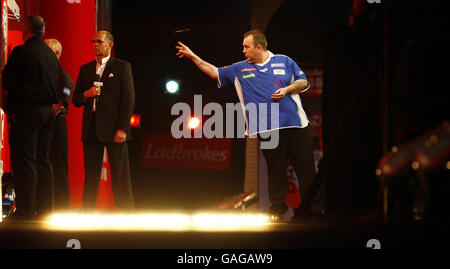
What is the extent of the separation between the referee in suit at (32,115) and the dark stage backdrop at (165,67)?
12.2 ft

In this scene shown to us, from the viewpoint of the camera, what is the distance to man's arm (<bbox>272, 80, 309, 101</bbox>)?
14.8ft

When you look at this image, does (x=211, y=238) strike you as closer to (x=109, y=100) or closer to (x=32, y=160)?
(x=32, y=160)

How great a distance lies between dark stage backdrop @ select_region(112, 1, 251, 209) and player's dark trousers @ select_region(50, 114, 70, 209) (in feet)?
9.99

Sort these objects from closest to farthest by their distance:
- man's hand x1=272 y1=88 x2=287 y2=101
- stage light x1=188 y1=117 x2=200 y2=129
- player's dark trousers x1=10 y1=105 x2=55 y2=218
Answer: player's dark trousers x1=10 y1=105 x2=55 y2=218
man's hand x1=272 y1=88 x2=287 y2=101
stage light x1=188 y1=117 x2=200 y2=129

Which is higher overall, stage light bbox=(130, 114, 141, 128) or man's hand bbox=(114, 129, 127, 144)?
stage light bbox=(130, 114, 141, 128)

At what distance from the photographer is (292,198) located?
8.95m

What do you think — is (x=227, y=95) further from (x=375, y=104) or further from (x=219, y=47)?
(x=375, y=104)

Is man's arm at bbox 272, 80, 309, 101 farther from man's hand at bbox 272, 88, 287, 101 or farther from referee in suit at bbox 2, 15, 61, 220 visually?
referee in suit at bbox 2, 15, 61, 220

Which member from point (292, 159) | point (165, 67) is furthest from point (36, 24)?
point (165, 67)

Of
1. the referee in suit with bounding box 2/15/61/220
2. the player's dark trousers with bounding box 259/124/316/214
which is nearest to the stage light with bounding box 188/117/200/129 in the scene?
the player's dark trousers with bounding box 259/124/316/214

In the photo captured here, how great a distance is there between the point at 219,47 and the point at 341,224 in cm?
552

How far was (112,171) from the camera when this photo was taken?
4.94m

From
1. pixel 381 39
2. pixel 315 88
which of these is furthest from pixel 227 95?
pixel 381 39

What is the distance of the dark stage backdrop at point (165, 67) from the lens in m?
8.04
